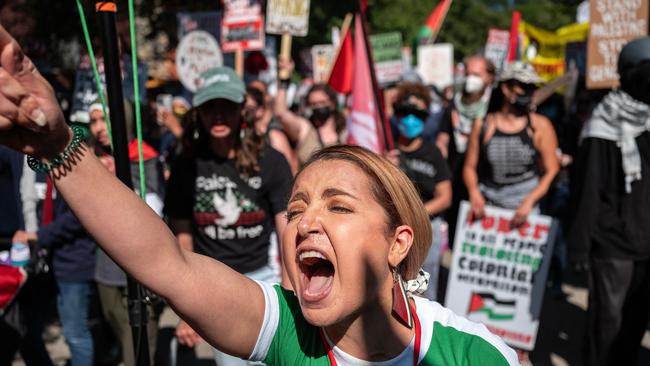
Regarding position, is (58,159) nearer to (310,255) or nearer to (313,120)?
(310,255)

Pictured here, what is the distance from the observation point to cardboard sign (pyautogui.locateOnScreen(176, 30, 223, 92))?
25.6ft

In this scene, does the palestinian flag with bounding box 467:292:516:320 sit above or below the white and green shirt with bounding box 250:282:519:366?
below

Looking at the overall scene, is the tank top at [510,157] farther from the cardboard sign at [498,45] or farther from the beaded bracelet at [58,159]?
the cardboard sign at [498,45]

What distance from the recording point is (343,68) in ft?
19.1

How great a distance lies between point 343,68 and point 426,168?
1287 millimetres

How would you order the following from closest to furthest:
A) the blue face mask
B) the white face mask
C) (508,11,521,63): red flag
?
the blue face mask
the white face mask
(508,11,521,63): red flag

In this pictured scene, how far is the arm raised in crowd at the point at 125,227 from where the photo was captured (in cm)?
113

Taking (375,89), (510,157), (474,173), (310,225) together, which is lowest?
(474,173)

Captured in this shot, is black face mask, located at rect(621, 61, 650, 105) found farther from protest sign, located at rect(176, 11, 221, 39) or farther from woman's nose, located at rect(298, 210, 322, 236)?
protest sign, located at rect(176, 11, 221, 39)

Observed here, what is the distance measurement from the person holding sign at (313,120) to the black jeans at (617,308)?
7.85 feet

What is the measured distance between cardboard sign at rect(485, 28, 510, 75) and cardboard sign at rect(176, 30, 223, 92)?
5417mm

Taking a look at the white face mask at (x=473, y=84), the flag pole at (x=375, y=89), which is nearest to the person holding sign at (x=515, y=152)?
the flag pole at (x=375, y=89)

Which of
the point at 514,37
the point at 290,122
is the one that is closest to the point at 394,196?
the point at 290,122

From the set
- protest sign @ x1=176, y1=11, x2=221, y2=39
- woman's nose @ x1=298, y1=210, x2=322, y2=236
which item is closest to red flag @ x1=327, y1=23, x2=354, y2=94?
protest sign @ x1=176, y1=11, x2=221, y2=39
